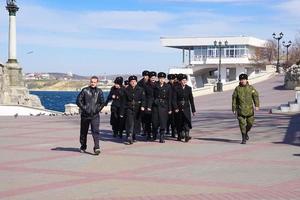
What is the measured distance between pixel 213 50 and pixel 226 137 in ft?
289

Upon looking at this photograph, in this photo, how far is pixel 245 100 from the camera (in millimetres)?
14375

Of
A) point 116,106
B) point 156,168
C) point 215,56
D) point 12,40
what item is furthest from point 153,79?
point 215,56

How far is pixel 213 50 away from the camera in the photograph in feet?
338

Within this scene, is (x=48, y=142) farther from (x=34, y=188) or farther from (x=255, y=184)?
(x=255, y=184)

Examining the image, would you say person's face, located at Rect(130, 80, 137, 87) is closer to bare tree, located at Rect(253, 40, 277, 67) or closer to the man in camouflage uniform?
the man in camouflage uniform

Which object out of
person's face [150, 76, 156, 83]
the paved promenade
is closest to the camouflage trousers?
the paved promenade

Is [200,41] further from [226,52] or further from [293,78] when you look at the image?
[293,78]

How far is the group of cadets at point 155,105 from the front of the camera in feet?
48.4

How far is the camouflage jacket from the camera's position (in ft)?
47.2

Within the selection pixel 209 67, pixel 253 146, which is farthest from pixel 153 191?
pixel 209 67

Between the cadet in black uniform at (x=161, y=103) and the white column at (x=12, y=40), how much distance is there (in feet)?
114

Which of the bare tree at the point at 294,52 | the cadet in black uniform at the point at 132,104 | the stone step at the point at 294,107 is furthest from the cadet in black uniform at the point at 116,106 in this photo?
the bare tree at the point at 294,52

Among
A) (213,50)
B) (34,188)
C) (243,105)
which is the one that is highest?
(213,50)

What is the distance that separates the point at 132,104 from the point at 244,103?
293 centimetres
